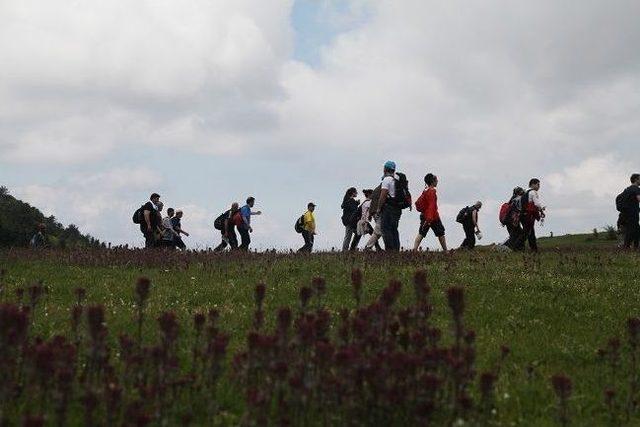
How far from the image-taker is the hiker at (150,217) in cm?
2461

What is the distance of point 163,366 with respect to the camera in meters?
6.13

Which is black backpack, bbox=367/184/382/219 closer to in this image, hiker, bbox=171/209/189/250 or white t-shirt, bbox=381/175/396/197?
white t-shirt, bbox=381/175/396/197

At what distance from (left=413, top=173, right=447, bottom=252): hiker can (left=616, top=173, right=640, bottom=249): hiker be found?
6.53m

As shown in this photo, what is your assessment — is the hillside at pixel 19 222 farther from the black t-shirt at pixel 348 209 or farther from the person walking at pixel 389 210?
the person walking at pixel 389 210

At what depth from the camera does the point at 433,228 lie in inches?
910

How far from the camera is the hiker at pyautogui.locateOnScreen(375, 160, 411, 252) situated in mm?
19812

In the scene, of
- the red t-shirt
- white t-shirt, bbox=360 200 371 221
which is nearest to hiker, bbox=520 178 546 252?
the red t-shirt

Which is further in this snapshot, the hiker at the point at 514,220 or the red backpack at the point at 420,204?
→ the hiker at the point at 514,220

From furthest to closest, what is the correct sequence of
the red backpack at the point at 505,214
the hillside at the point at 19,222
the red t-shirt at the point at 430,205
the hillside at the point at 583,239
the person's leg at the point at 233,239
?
the hillside at the point at 583,239, the hillside at the point at 19,222, the person's leg at the point at 233,239, the red backpack at the point at 505,214, the red t-shirt at the point at 430,205

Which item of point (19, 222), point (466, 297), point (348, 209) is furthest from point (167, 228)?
point (19, 222)

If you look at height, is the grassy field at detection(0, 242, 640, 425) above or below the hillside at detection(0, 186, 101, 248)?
below

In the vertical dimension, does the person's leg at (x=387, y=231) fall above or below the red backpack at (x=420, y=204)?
below

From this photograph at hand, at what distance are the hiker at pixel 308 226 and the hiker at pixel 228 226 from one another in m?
2.72

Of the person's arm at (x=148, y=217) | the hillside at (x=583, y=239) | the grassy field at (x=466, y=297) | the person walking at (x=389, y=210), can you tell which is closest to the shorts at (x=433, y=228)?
the person walking at (x=389, y=210)
